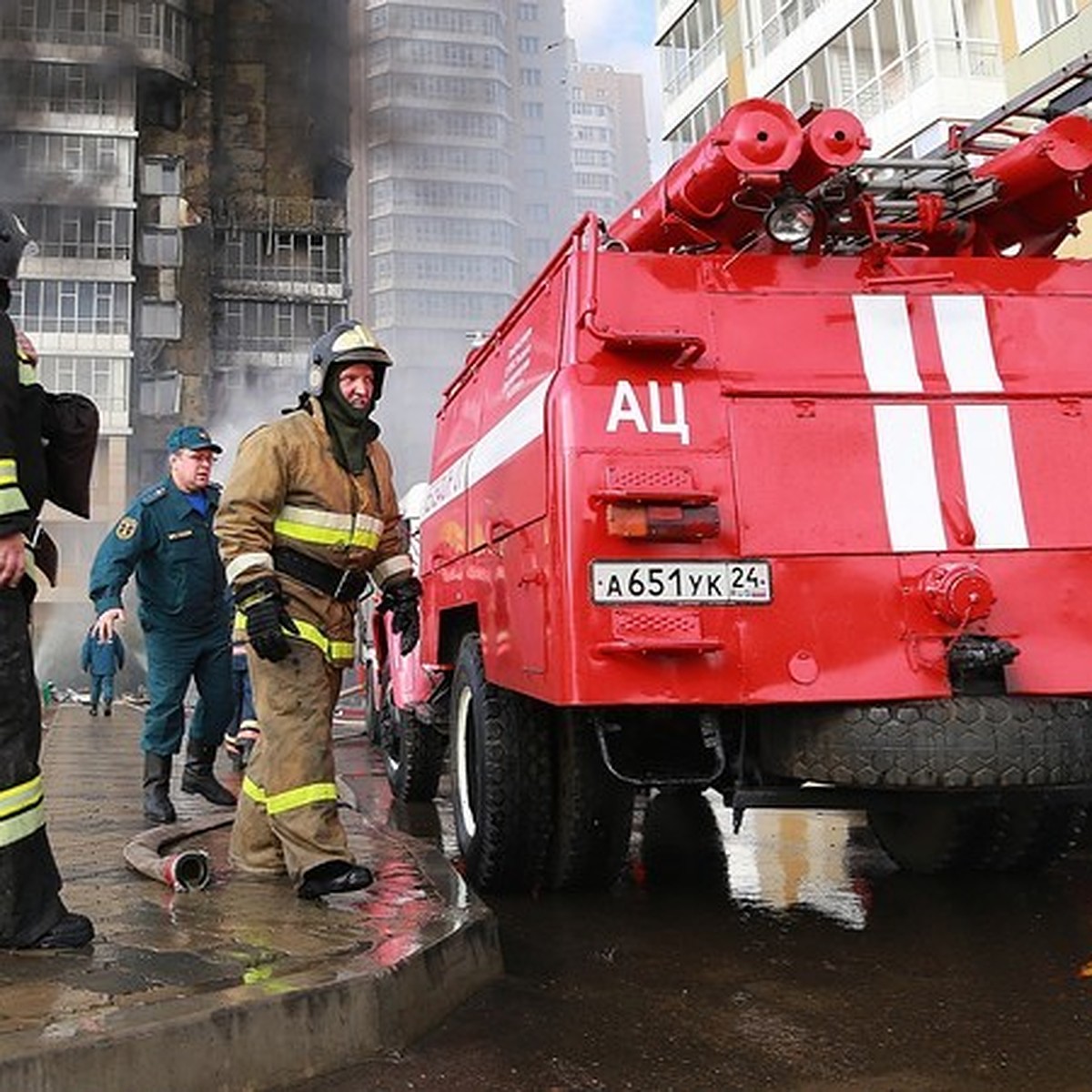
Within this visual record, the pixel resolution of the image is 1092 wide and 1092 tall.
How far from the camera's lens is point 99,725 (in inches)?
517

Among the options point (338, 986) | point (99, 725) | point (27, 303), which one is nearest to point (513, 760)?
point (338, 986)

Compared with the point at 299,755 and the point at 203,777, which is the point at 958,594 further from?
the point at 203,777

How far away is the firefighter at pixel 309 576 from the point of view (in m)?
3.53

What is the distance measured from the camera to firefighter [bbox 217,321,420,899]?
3.53 meters

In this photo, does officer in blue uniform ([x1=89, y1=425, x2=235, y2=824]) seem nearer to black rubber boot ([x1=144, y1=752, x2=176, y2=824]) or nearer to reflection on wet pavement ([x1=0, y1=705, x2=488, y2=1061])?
black rubber boot ([x1=144, y1=752, x2=176, y2=824])

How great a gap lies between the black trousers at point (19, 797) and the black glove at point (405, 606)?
50.1 inches

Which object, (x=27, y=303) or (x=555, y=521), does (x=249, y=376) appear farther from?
(x=555, y=521)

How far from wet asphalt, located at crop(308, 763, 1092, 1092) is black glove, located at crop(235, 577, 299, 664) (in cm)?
111

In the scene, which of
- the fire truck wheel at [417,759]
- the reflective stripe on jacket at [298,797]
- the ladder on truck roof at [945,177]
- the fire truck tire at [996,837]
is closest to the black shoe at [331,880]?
the reflective stripe on jacket at [298,797]

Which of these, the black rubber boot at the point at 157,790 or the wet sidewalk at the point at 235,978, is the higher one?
the black rubber boot at the point at 157,790

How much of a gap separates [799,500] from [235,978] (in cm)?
192

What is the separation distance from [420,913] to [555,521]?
114 cm

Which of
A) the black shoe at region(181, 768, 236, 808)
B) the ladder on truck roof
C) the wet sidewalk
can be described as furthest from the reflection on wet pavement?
the ladder on truck roof

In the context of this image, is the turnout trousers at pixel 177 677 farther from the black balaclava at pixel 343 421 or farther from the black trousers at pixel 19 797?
the black trousers at pixel 19 797
